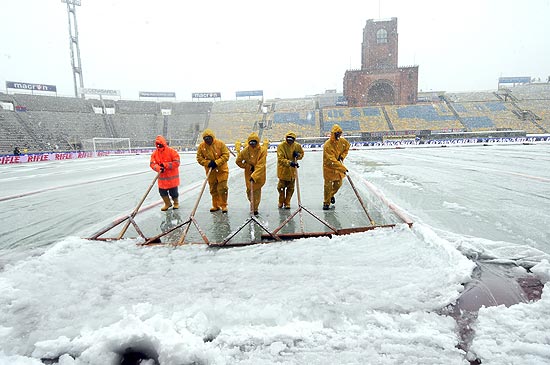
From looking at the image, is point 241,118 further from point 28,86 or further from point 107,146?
point 28,86

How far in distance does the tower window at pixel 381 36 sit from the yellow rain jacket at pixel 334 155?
51.7m

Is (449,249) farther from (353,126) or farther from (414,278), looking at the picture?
(353,126)

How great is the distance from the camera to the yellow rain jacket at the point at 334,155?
519cm

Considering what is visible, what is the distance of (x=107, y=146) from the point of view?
37.3 m

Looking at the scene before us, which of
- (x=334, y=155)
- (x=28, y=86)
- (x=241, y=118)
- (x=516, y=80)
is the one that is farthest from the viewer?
(x=516, y=80)

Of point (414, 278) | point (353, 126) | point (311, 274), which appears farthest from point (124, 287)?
point (353, 126)

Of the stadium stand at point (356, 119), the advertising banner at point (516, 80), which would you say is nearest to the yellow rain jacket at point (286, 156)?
the stadium stand at point (356, 119)

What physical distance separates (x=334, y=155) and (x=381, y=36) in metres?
52.3

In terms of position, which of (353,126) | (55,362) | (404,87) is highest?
(404,87)

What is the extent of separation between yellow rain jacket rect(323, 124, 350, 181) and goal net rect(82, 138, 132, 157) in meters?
34.2

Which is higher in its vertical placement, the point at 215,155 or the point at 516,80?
the point at 516,80

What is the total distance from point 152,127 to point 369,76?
35189 millimetres

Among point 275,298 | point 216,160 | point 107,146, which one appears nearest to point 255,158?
point 216,160

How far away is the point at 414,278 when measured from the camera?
257 cm
